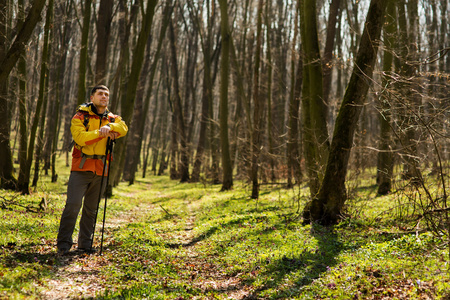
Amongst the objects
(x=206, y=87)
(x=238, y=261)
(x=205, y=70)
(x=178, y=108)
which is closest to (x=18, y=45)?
(x=238, y=261)

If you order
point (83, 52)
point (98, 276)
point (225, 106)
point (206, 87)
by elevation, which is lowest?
point (98, 276)

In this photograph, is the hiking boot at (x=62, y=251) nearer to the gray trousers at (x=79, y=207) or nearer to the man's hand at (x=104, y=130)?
the gray trousers at (x=79, y=207)

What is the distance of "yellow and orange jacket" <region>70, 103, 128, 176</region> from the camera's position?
5.93 m

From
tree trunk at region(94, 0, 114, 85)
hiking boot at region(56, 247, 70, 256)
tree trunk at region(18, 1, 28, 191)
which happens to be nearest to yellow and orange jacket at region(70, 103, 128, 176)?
hiking boot at region(56, 247, 70, 256)

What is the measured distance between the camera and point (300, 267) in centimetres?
589

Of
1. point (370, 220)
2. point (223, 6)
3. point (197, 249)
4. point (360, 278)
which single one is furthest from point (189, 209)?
point (223, 6)

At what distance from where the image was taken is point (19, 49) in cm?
679

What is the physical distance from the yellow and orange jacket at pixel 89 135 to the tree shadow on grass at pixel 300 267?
11.0ft

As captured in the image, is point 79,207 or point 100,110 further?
point 100,110

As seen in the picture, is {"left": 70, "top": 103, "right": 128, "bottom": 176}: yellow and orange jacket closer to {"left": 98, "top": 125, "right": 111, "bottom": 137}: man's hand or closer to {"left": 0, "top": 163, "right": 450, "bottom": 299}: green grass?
{"left": 98, "top": 125, "right": 111, "bottom": 137}: man's hand

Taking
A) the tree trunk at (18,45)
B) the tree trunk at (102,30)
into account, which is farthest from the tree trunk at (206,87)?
the tree trunk at (18,45)

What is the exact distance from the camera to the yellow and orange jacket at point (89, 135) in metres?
5.93

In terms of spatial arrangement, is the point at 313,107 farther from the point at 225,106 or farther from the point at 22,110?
the point at 225,106

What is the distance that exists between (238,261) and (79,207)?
9.61 ft
